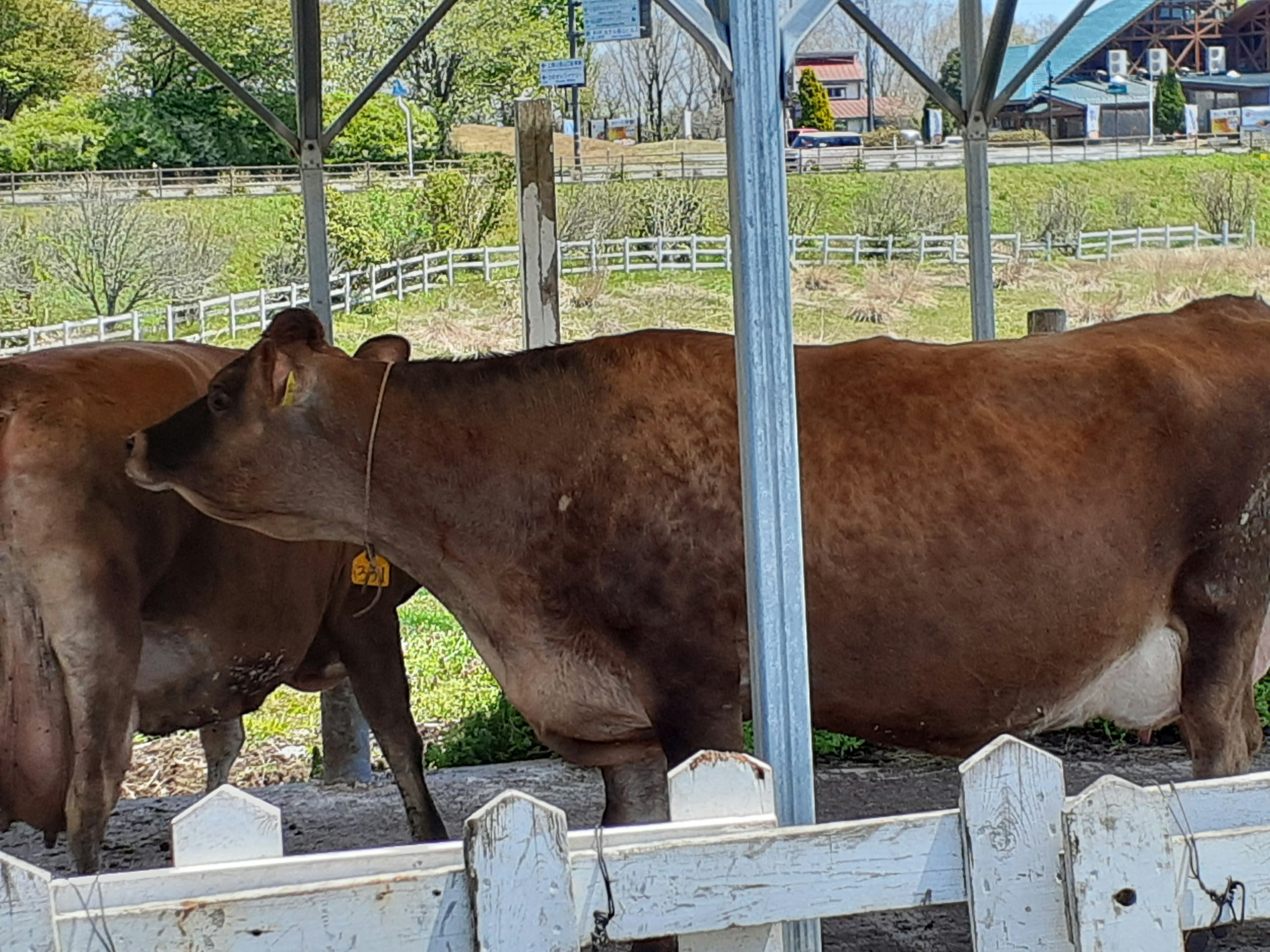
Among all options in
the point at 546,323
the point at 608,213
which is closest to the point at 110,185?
the point at 608,213

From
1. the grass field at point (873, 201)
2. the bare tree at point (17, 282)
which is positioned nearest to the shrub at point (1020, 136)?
the grass field at point (873, 201)

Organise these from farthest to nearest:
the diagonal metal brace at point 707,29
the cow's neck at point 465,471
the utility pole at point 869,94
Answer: the utility pole at point 869,94 < the cow's neck at point 465,471 < the diagonal metal brace at point 707,29

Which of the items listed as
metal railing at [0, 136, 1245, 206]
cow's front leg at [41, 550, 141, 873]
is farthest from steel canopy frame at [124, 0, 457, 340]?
metal railing at [0, 136, 1245, 206]

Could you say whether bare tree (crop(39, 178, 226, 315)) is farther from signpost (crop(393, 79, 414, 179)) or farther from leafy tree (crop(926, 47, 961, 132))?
leafy tree (crop(926, 47, 961, 132))

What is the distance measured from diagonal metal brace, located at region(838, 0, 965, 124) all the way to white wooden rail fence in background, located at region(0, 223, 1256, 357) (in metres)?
13.7

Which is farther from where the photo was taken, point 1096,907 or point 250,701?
point 250,701

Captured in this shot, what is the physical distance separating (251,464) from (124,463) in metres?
0.42

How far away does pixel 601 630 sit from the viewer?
164 inches

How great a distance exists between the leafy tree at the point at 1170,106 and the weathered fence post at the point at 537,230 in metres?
23.0

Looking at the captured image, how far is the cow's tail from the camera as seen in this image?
4191 millimetres

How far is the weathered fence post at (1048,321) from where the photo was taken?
676cm

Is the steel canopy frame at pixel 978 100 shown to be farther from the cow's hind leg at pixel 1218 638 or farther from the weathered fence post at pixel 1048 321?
the cow's hind leg at pixel 1218 638

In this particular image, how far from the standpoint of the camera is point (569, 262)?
23469 mm

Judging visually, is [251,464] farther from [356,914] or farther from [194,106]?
[194,106]
